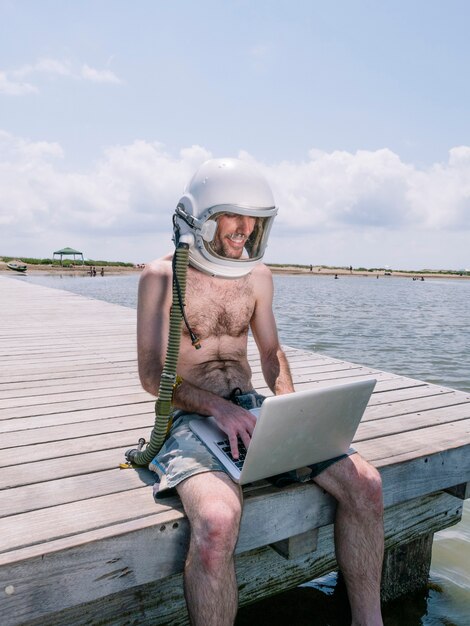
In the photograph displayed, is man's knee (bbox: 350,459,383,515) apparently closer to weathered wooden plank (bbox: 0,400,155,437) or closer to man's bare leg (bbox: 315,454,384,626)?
man's bare leg (bbox: 315,454,384,626)

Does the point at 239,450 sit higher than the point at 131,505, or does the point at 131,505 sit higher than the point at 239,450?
the point at 239,450

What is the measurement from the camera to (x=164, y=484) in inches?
83.9

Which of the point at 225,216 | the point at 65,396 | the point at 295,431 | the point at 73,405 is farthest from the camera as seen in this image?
the point at 65,396

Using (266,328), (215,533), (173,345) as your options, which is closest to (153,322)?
(173,345)

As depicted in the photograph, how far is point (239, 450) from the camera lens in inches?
87.1

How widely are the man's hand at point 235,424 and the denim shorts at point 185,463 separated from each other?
0.10 metres

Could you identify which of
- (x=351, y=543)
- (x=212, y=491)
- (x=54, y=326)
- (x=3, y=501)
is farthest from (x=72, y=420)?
(x=54, y=326)

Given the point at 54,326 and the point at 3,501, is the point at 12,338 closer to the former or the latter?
the point at 54,326

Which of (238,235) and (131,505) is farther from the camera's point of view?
(238,235)

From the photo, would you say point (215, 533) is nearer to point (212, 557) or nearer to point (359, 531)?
point (212, 557)

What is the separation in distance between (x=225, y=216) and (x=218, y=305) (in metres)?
0.51

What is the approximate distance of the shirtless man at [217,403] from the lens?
1.85 metres

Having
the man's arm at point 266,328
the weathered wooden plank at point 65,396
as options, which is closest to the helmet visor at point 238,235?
the man's arm at point 266,328

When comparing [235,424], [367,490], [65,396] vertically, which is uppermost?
[235,424]
